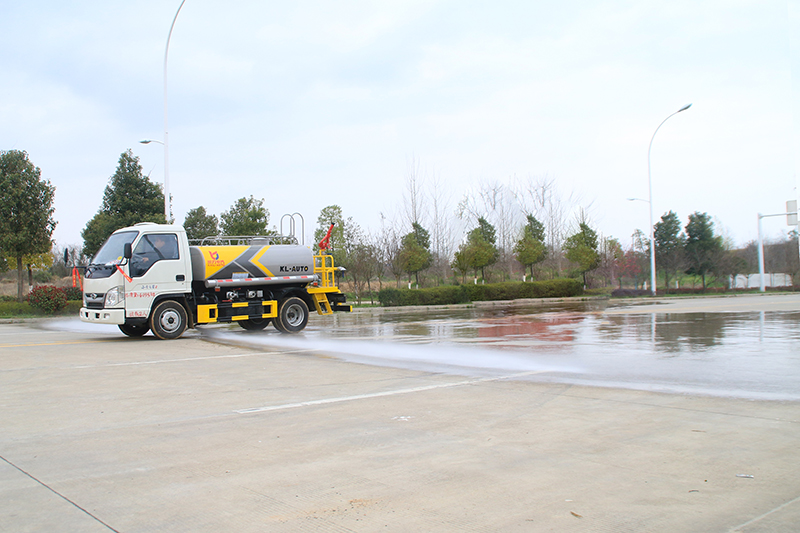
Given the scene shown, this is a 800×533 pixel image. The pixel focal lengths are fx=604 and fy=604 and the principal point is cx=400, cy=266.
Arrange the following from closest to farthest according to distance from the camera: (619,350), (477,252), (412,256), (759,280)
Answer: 1. (619,350)
2. (412,256)
3. (477,252)
4. (759,280)

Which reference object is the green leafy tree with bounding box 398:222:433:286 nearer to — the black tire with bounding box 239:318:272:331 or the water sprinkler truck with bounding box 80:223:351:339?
the water sprinkler truck with bounding box 80:223:351:339

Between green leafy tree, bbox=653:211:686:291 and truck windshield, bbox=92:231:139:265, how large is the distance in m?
41.6

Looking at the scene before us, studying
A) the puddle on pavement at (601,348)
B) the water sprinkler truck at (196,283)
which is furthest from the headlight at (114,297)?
the puddle on pavement at (601,348)

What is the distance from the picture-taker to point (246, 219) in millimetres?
32031

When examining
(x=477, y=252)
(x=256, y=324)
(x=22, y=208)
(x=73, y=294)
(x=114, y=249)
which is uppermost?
(x=22, y=208)

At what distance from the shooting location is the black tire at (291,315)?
17.6 m

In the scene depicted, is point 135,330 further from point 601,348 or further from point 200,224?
point 200,224

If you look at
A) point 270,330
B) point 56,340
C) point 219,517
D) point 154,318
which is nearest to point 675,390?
point 219,517

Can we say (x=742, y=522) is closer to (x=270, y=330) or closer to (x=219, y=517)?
(x=219, y=517)

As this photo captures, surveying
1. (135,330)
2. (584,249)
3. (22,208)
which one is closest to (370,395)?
(135,330)

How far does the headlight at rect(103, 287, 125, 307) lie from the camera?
14.7 m

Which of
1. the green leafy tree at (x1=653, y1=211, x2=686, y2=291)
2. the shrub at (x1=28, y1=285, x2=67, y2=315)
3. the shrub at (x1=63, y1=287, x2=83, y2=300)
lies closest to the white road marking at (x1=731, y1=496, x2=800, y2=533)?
the shrub at (x1=28, y1=285, x2=67, y2=315)

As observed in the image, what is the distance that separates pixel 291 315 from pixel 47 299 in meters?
16.3

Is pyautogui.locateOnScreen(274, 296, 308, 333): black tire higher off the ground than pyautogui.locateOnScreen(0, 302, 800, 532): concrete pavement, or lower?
higher
